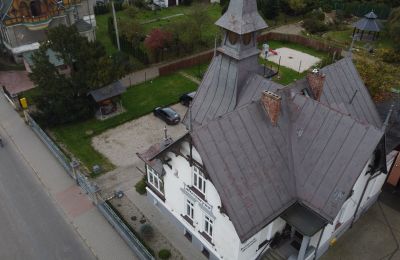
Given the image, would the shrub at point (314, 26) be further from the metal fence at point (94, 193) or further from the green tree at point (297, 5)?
the metal fence at point (94, 193)

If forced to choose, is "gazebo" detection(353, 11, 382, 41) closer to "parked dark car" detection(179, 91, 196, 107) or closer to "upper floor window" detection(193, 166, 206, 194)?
"parked dark car" detection(179, 91, 196, 107)

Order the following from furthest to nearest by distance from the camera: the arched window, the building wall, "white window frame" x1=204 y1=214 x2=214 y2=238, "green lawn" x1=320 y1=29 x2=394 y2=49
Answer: "green lawn" x1=320 y1=29 x2=394 y2=49, the arched window, "white window frame" x1=204 y1=214 x2=214 y2=238, the building wall

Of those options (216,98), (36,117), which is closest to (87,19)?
(36,117)

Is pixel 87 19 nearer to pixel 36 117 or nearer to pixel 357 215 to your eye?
pixel 36 117

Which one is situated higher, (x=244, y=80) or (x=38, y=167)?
(x=244, y=80)

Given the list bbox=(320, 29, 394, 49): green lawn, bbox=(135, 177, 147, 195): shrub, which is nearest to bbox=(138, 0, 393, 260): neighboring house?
bbox=(135, 177, 147, 195): shrub

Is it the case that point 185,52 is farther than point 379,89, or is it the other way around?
point 185,52

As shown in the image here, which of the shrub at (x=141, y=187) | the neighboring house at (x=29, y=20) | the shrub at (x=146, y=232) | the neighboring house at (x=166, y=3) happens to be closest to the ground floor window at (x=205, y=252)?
the shrub at (x=146, y=232)
